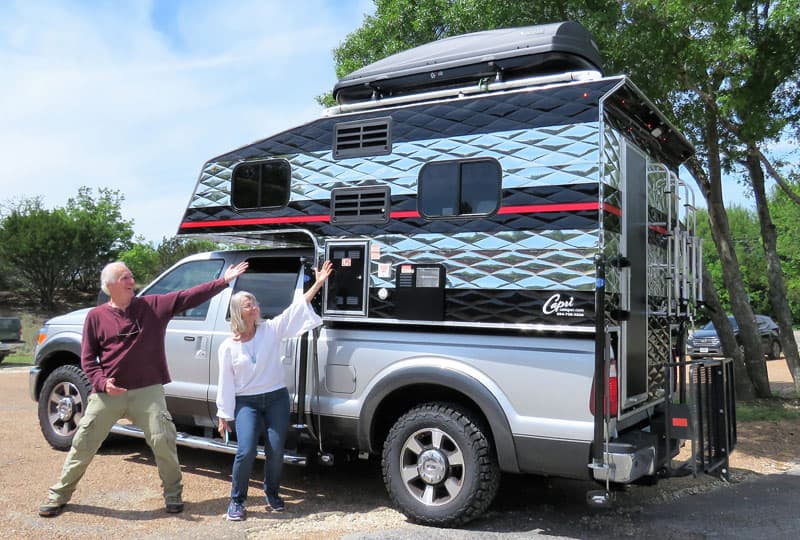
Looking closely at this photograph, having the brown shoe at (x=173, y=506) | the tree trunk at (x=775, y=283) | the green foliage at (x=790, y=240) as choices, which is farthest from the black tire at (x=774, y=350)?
the brown shoe at (x=173, y=506)

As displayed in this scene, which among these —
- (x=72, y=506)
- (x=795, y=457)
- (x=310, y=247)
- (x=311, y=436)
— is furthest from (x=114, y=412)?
(x=795, y=457)

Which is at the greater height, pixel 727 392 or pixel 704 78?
pixel 704 78

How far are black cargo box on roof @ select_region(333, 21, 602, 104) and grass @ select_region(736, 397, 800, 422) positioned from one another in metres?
6.12

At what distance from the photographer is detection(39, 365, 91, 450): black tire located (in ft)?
21.4

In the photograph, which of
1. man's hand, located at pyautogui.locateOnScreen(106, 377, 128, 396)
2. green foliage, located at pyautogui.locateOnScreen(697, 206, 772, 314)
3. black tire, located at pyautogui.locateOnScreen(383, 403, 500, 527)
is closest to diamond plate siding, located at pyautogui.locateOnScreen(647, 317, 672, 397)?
black tire, located at pyautogui.locateOnScreen(383, 403, 500, 527)

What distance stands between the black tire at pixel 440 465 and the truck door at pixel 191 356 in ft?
6.10

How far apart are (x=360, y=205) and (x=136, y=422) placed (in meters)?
2.28

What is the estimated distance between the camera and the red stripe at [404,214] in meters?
4.50

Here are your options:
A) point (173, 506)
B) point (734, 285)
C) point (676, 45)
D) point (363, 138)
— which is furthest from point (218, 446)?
point (734, 285)

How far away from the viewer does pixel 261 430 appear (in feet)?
16.7

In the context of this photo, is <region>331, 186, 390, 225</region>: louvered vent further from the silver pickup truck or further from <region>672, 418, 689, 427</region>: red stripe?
<region>672, 418, 689, 427</region>: red stripe

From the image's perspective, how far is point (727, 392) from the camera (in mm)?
5387

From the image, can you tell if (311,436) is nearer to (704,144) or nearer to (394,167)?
(394,167)

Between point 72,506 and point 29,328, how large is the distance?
85.4ft
